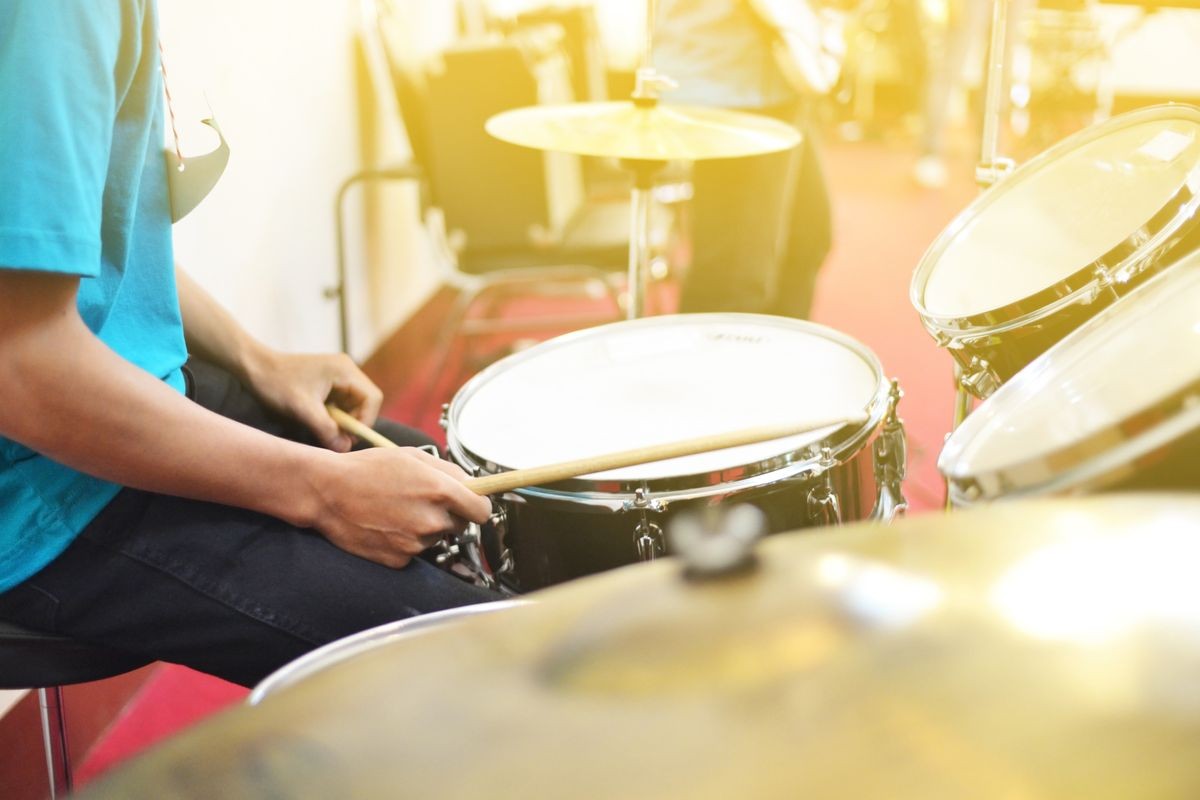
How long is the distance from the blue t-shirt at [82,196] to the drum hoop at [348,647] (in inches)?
10.9

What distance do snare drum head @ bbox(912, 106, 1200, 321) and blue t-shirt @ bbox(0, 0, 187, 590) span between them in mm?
732

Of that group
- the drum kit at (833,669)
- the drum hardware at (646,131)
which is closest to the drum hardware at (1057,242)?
the drum kit at (833,669)

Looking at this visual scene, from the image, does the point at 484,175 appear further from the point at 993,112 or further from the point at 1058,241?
the point at 1058,241

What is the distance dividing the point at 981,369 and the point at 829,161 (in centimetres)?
478

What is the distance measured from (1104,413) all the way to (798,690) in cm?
38

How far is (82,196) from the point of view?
0.68 metres

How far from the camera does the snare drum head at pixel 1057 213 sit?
3.32ft

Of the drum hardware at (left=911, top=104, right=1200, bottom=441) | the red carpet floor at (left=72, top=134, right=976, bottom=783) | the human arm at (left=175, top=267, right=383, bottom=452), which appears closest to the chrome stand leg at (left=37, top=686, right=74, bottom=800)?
the red carpet floor at (left=72, top=134, right=976, bottom=783)

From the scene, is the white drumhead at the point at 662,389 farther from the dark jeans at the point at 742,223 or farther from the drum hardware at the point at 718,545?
the dark jeans at the point at 742,223

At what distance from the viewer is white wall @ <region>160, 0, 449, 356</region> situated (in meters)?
1.66

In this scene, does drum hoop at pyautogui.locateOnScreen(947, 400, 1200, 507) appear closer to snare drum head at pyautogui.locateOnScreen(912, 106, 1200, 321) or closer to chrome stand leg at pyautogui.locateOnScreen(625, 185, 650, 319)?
snare drum head at pyautogui.locateOnScreen(912, 106, 1200, 321)

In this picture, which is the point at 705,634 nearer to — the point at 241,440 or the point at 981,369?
the point at 241,440

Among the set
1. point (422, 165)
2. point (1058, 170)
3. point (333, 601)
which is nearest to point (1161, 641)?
point (333, 601)

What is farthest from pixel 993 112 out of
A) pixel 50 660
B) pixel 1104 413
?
pixel 50 660
